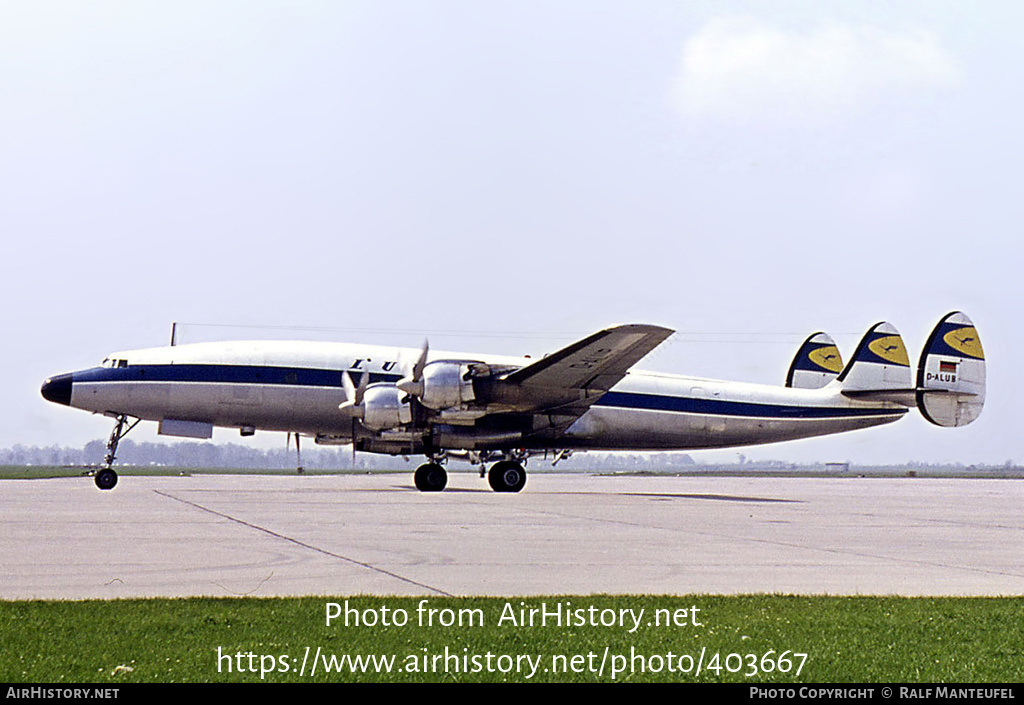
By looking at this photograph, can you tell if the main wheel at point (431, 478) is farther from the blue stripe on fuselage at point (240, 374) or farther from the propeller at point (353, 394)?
the propeller at point (353, 394)

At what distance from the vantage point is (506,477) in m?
30.3

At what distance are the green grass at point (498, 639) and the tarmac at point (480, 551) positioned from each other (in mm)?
901

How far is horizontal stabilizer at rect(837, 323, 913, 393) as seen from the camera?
35.4 meters

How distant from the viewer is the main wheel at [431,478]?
99.8 feet

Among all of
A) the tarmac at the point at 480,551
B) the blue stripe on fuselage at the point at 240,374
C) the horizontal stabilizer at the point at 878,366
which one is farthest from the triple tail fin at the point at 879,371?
the blue stripe on fuselage at the point at 240,374

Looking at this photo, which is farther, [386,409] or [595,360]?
[386,409]

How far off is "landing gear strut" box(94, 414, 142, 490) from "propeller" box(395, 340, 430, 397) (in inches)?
367

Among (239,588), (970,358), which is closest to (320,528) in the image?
(239,588)

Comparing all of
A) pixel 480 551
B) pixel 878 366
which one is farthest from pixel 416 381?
pixel 878 366

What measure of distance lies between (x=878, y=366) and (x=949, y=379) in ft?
7.96

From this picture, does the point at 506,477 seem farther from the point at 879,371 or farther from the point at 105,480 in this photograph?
the point at 879,371

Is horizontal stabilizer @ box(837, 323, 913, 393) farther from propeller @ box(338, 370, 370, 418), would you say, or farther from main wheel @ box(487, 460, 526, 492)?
propeller @ box(338, 370, 370, 418)

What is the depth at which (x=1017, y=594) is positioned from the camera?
963 cm
